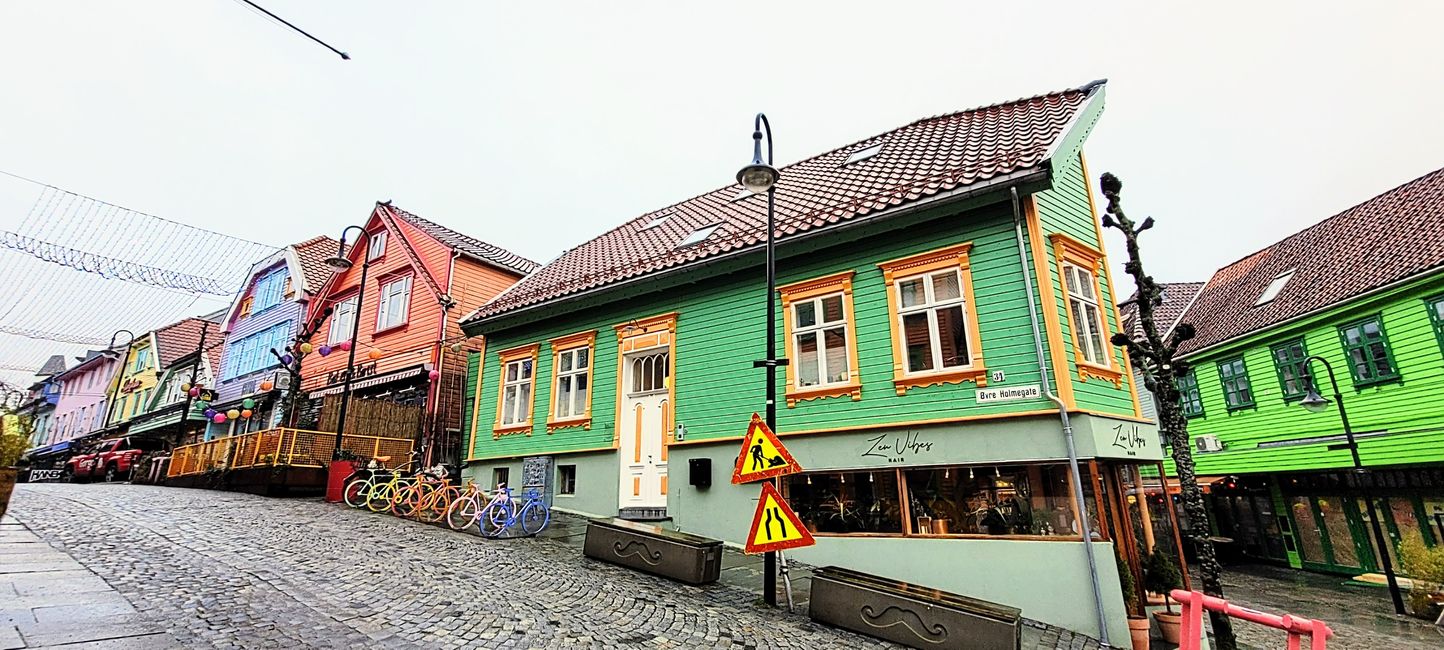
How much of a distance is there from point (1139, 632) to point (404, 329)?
20.6 meters

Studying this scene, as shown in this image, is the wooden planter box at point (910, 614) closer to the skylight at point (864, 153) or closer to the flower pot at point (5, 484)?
the flower pot at point (5, 484)

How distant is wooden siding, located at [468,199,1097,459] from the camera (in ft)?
31.5

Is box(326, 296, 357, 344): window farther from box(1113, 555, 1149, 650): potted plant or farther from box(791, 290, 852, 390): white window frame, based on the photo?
box(1113, 555, 1149, 650): potted plant

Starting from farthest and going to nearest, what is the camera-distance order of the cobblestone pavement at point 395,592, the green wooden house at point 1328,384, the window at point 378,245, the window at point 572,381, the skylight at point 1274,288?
the window at point 378,245 → the skylight at point 1274,288 → the green wooden house at point 1328,384 → the window at point 572,381 → the cobblestone pavement at point 395,592

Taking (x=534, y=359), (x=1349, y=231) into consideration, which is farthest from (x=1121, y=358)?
(x=1349, y=231)

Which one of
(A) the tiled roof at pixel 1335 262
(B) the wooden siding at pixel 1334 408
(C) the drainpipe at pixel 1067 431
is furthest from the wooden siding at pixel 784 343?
(A) the tiled roof at pixel 1335 262

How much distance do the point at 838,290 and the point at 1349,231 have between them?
67.9 ft

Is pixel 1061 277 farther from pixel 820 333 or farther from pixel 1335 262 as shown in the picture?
pixel 1335 262

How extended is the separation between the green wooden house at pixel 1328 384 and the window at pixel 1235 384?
40 mm

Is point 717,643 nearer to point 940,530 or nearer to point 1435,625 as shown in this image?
point 940,530

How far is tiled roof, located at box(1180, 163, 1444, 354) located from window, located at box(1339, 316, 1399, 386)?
921mm

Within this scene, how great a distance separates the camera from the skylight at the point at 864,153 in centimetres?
1491

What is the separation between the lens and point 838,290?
1127 centimetres

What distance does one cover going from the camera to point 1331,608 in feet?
49.0
